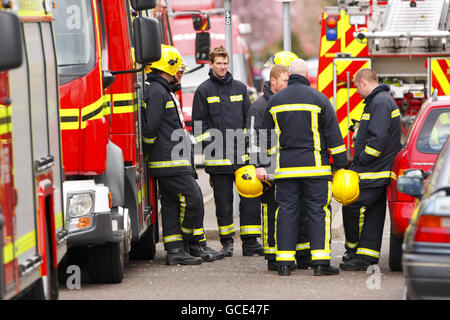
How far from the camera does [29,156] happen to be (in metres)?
6.02

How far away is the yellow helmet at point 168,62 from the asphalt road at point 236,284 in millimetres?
1776

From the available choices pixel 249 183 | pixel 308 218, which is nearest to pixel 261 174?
pixel 249 183

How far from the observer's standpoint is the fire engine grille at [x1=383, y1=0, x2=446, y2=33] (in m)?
14.6

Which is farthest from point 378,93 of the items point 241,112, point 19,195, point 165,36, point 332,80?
point 332,80

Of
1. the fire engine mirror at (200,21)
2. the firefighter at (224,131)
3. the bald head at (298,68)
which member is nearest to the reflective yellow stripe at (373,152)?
the bald head at (298,68)

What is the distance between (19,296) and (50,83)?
1.54m

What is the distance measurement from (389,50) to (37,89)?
9201mm

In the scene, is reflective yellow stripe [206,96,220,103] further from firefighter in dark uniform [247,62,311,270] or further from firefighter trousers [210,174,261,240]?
firefighter trousers [210,174,261,240]

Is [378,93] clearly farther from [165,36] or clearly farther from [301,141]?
[165,36]

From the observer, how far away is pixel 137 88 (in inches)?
357

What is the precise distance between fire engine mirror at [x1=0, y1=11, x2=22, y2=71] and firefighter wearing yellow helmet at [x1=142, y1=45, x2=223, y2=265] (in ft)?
13.7

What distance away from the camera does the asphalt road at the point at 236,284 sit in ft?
25.7

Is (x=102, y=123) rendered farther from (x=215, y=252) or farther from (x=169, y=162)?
(x=215, y=252)

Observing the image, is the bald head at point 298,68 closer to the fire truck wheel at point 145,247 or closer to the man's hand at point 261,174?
the man's hand at point 261,174
